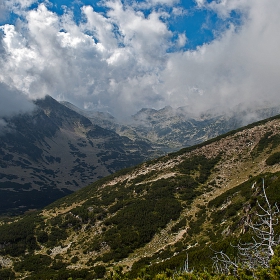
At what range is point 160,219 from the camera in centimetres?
4619

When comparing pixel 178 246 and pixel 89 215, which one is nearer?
pixel 178 246

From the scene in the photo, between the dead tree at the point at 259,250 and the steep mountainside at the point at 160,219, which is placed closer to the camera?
the dead tree at the point at 259,250

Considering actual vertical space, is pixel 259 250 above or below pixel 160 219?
above

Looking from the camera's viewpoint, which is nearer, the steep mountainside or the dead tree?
the dead tree

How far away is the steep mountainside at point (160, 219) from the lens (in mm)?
34312

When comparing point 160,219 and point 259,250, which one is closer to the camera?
point 259,250

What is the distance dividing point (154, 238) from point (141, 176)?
96.5 ft

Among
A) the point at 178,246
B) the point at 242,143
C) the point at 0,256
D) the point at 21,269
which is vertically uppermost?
the point at 242,143

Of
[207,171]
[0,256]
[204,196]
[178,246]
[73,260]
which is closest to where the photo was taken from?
[178,246]

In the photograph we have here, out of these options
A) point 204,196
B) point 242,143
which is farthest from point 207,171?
point 242,143

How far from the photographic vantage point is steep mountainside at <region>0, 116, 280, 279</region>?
34.3 metres

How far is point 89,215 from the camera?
53750 millimetres

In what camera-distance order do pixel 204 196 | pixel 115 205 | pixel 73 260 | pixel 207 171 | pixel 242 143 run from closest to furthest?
pixel 73 260 < pixel 204 196 < pixel 115 205 < pixel 207 171 < pixel 242 143

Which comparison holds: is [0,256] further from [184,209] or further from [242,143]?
[242,143]
